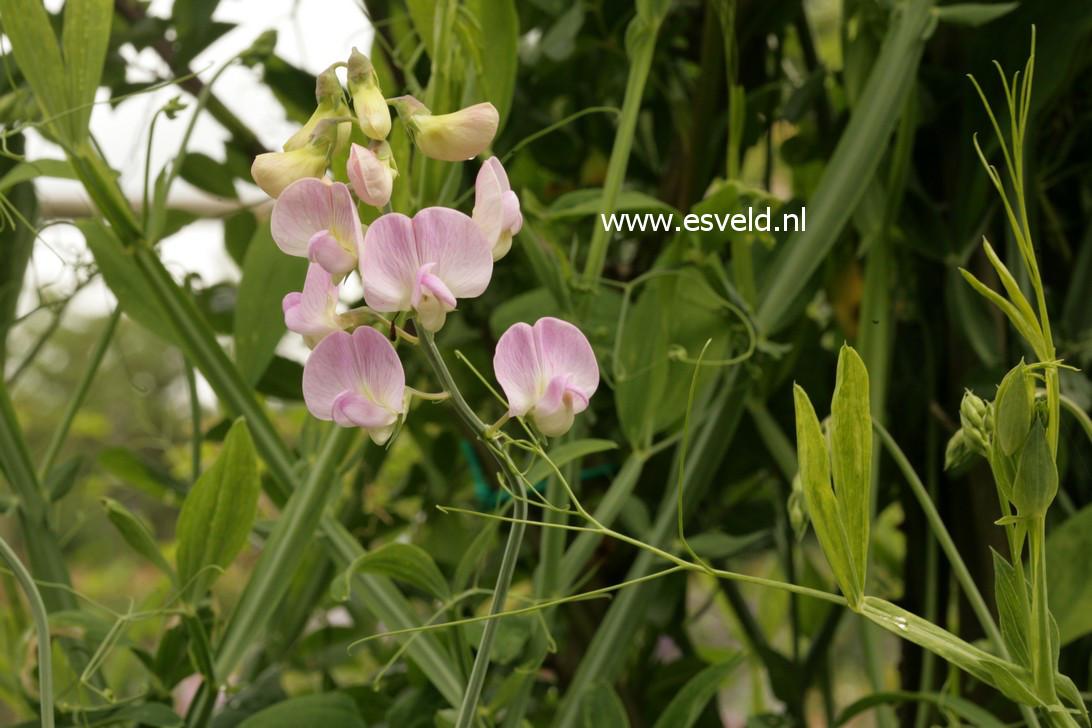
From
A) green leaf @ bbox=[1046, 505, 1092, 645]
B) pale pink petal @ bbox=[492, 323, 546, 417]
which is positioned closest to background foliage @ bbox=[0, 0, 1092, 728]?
green leaf @ bbox=[1046, 505, 1092, 645]

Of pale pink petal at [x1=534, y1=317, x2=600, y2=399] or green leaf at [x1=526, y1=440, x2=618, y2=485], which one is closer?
pale pink petal at [x1=534, y1=317, x2=600, y2=399]

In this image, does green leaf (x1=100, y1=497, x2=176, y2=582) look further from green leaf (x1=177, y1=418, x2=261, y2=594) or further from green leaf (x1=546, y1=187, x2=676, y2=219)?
green leaf (x1=546, y1=187, x2=676, y2=219)

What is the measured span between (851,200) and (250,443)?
0.85 feet

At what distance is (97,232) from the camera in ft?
1.38

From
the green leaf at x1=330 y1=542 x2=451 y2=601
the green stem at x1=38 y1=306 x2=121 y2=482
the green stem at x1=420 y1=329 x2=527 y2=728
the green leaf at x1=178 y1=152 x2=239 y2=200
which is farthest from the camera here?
the green leaf at x1=178 y1=152 x2=239 y2=200

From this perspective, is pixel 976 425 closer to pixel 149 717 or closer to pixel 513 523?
pixel 513 523

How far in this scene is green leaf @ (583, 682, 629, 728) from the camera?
401 millimetres

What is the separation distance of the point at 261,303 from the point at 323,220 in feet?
0.79

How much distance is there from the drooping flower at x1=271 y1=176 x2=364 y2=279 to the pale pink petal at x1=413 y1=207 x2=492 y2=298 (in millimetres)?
15

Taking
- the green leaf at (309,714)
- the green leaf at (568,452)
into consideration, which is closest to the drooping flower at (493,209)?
the green leaf at (568,452)

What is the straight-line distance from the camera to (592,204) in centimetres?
43

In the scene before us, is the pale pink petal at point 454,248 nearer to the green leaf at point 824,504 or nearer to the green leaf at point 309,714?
the green leaf at point 824,504

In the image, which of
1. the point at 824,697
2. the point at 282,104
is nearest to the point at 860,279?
the point at 824,697

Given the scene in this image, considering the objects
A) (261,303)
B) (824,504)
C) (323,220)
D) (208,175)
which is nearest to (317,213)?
(323,220)
